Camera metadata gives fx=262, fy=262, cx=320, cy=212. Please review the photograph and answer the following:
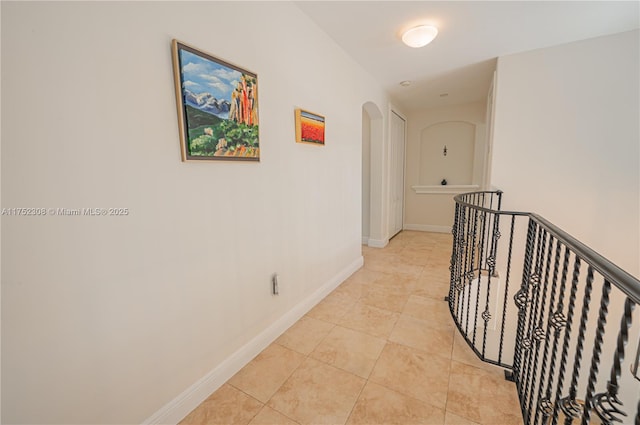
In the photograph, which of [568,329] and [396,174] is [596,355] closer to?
[568,329]

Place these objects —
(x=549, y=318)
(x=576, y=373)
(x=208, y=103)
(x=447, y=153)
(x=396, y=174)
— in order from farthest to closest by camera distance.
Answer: (x=447, y=153)
(x=396, y=174)
(x=208, y=103)
(x=549, y=318)
(x=576, y=373)

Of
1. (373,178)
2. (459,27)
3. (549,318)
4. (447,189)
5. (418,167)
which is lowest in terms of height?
(549,318)

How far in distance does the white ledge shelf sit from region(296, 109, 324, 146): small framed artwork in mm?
3709

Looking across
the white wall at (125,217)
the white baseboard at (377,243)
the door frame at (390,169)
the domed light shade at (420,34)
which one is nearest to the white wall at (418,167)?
the door frame at (390,169)

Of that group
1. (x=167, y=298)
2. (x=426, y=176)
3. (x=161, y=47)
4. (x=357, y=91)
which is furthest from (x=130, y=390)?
(x=426, y=176)

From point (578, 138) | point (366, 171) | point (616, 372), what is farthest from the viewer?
point (366, 171)

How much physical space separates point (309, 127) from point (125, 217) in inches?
59.7

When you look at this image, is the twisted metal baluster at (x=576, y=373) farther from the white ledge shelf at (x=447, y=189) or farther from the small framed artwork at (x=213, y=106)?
the white ledge shelf at (x=447, y=189)

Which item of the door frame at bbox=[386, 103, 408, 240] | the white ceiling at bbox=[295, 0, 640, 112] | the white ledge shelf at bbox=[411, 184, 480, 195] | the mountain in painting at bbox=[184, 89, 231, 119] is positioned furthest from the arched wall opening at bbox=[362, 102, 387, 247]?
the mountain in painting at bbox=[184, 89, 231, 119]

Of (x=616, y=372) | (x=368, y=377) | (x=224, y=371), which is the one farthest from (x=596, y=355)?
(x=224, y=371)

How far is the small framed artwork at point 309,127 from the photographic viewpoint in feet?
6.83

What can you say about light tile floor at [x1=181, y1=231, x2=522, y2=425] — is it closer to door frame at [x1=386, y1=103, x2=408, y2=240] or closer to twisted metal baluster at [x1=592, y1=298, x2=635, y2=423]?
twisted metal baluster at [x1=592, y1=298, x2=635, y2=423]

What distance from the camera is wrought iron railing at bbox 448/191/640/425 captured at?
72 centimetres

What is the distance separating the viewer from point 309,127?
2.21 meters
